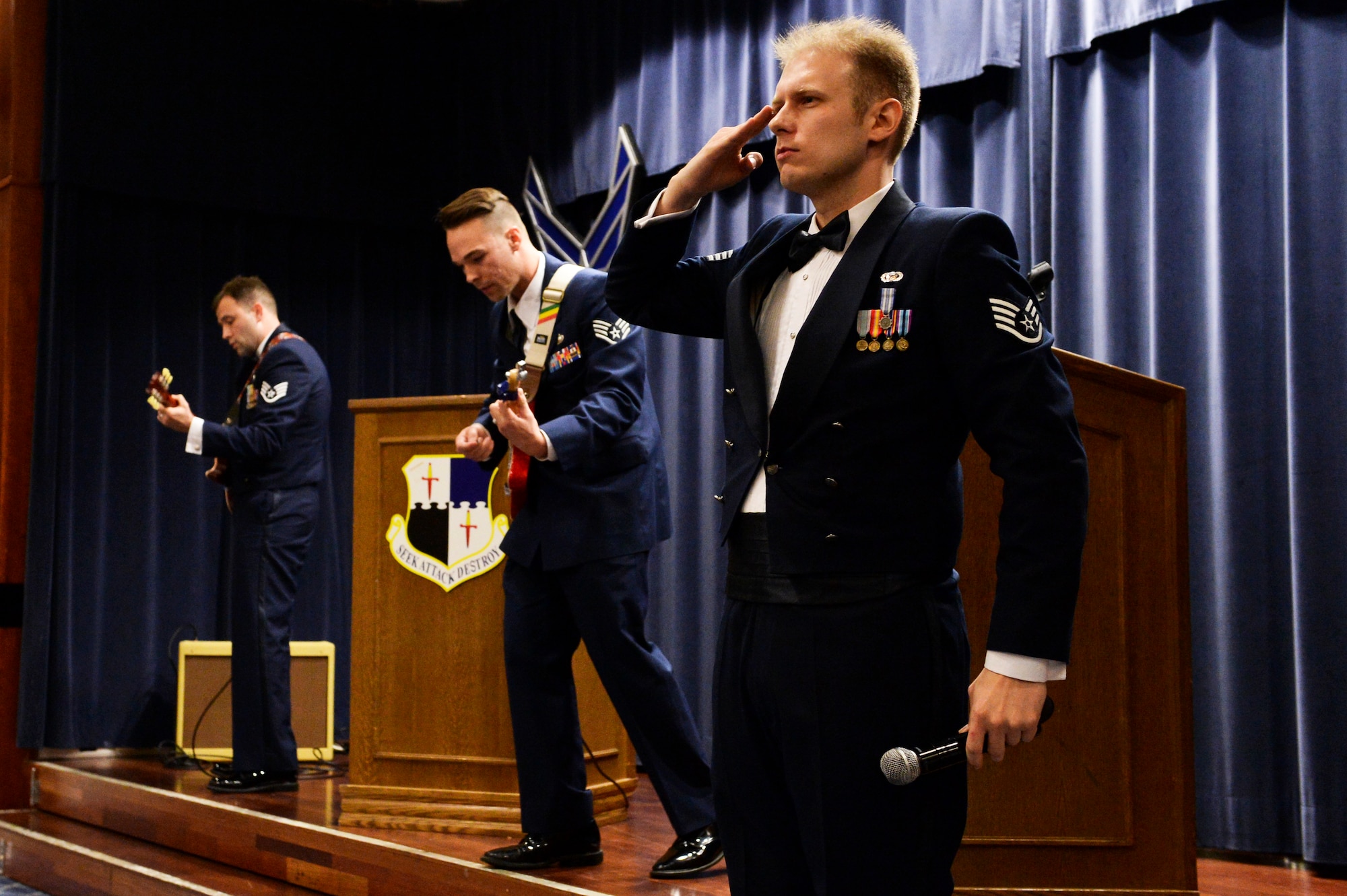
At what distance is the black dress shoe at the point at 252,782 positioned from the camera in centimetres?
411

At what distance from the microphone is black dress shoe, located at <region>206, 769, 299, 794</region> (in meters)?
3.31

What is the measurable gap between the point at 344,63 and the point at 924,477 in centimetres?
537

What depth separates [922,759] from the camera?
1.27 m

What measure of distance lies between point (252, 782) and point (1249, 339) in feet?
11.0

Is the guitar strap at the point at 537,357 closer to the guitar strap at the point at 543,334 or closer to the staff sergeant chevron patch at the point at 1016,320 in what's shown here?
the guitar strap at the point at 543,334

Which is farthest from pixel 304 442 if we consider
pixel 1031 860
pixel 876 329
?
pixel 876 329

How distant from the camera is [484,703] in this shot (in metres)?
3.56

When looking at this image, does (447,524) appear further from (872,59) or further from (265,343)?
(872,59)

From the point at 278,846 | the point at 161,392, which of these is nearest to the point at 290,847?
the point at 278,846

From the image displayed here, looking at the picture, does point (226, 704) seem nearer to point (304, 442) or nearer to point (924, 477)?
point (304, 442)

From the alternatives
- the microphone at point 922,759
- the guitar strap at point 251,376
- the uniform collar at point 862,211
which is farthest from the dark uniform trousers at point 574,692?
the guitar strap at point 251,376

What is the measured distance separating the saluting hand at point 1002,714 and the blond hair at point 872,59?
0.68 meters

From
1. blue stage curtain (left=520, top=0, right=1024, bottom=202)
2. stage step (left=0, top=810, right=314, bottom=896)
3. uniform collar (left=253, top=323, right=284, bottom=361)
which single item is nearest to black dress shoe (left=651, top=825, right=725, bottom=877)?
stage step (left=0, top=810, right=314, bottom=896)

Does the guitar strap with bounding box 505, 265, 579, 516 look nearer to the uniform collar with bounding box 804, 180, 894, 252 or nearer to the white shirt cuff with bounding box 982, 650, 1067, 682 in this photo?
the uniform collar with bounding box 804, 180, 894, 252
